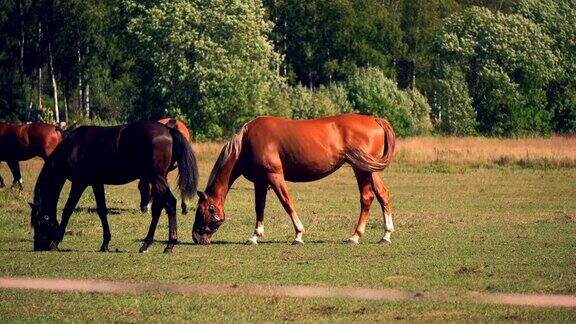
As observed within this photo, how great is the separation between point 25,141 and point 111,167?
14437mm

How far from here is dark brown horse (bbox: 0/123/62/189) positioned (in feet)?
111

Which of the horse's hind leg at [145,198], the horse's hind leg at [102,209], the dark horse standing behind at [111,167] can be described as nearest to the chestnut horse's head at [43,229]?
the dark horse standing behind at [111,167]

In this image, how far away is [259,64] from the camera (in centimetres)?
6962

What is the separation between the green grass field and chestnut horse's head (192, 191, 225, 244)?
1.07 feet

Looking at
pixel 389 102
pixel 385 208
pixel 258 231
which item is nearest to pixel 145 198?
pixel 258 231

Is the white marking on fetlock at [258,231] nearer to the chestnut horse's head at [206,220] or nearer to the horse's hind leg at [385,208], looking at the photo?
the chestnut horse's head at [206,220]

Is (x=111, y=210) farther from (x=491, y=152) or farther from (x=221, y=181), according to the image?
(x=491, y=152)

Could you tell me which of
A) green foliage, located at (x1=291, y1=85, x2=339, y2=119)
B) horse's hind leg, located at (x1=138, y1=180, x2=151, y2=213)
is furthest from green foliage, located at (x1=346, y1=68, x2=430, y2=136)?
horse's hind leg, located at (x1=138, y1=180, x2=151, y2=213)

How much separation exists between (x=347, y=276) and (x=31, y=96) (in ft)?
212

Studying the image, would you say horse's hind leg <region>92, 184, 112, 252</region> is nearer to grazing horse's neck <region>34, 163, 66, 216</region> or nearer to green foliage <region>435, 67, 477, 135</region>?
grazing horse's neck <region>34, 163, 66, 216</region>

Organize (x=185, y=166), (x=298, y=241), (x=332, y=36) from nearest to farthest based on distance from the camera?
(x=185, y=166) → (x=298, y=241) → (x=332, y=36)

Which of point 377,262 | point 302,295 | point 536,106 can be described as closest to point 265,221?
point 377,262

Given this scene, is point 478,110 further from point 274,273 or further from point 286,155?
point 274,273

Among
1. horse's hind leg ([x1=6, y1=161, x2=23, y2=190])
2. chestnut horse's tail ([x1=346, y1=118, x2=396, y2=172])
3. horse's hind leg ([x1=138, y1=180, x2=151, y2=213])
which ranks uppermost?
chestnut horse's tail ([x1=346, y1=118, x2=396, y2=172])
